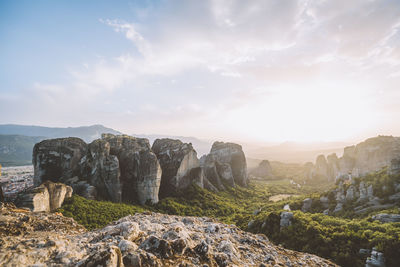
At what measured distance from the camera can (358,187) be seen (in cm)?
2717

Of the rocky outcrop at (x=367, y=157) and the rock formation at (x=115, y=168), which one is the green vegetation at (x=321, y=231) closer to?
the rock formation at (x=115, y=168)

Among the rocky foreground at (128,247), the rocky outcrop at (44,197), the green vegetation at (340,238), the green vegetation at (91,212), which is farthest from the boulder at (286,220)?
the rocky outcrop at (44,197)

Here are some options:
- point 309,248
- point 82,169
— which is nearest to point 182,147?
point 82,169

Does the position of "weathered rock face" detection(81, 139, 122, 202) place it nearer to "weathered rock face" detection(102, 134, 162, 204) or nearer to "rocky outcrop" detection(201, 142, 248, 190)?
"weathered rock face" detection(102, 134, 162, 204)

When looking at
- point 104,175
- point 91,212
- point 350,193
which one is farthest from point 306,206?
point 104,175

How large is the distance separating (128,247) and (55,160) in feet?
132

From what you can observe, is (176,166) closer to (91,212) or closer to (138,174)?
(138,174)

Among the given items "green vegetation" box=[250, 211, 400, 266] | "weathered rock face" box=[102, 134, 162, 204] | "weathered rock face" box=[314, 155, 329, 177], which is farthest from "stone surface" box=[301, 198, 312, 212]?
"weathered rock face" box=[314, 155, 329, 177]

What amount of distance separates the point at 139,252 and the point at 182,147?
→ 1557 inches

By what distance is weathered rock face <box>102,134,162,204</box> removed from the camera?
32.8 meters

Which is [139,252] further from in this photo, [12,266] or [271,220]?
[271,220]

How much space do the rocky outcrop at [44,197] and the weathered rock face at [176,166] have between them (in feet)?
65.7

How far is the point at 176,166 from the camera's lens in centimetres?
4150

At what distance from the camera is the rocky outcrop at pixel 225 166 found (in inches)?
2256
